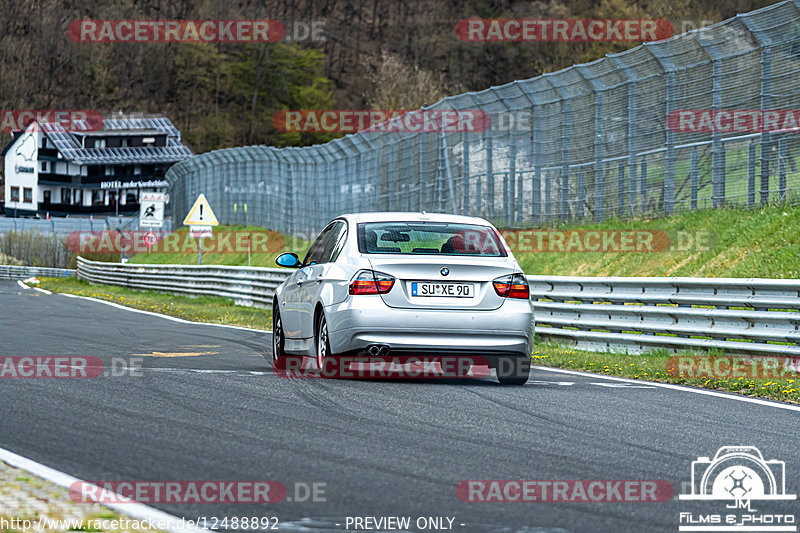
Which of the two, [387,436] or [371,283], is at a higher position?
[371,283]

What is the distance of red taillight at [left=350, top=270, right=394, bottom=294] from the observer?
9.82m

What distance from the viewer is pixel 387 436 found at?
268 inches

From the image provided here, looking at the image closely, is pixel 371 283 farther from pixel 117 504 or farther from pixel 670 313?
pixel 117 504

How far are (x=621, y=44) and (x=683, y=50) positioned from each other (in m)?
45.8

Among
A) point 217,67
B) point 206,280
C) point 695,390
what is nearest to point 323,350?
point 695,390

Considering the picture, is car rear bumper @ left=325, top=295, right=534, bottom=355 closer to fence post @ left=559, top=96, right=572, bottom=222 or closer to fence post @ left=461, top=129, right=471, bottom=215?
fence post @ left=559, top=96, right=572, bottom=222

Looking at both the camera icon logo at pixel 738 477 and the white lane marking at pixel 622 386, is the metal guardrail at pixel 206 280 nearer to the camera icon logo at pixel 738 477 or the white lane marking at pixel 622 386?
the white lane marking at pixel 622 386

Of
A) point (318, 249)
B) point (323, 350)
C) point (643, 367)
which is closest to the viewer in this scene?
point (323, 350)

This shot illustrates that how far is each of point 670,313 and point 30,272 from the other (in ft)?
184

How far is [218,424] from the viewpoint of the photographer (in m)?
7.11

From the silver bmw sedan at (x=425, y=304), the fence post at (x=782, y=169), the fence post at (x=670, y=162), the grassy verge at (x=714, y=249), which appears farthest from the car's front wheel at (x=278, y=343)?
the fence post at (x=670, y=162)

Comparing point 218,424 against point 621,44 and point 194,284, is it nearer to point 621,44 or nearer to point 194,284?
point 194,284

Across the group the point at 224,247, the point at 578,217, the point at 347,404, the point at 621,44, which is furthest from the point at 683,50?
the point at 621,44

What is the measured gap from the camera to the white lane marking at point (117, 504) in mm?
4586
